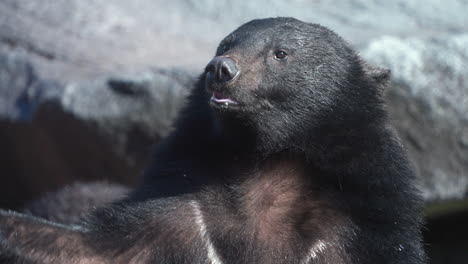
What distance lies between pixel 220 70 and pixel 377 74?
3.05ft

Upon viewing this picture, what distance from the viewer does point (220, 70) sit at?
11.6ft

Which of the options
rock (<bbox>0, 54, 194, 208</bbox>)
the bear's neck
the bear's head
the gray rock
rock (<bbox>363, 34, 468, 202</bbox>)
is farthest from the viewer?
the gray rock

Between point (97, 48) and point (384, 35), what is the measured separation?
90.4 inches

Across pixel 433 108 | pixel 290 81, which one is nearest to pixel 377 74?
pixel 290 81

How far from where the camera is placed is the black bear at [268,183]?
3.69 m

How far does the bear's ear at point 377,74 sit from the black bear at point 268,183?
0.15 meters

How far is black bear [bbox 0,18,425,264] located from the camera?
12.1 ft

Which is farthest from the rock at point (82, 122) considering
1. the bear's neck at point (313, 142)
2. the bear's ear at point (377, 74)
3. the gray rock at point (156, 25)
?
the bear's neck at point (313, 142)

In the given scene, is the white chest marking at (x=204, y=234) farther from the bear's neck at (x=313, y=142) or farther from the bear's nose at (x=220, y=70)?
the bear's nose at (x=220, y=70)

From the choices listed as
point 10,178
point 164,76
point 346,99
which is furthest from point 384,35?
point 10,178

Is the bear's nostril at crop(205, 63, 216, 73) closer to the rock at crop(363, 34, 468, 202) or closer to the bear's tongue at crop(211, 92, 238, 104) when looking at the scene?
the bear's tongue at crop(211, 92, 238, 104)

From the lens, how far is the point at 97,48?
6.99m

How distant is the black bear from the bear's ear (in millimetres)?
153

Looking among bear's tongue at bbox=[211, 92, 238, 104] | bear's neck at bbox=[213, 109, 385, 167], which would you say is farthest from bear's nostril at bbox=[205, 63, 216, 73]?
bear's neck at bbox=[213, 109, 385, 167]
